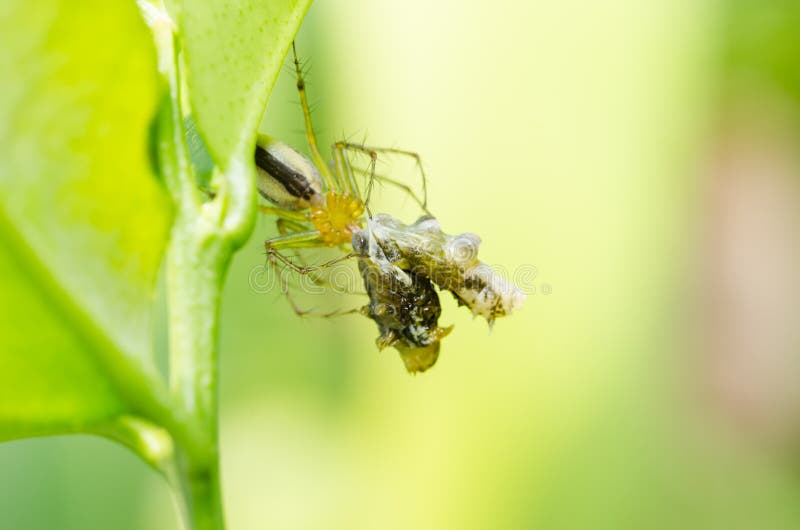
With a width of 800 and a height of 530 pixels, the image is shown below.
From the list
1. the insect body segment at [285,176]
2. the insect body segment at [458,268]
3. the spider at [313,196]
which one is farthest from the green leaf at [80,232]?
the spider at [313,196]

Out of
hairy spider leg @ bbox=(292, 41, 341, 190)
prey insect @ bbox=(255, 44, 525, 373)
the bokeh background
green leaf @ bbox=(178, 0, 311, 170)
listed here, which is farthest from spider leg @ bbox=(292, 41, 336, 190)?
green leaf @ bbox=(178, 0, 311, 170)

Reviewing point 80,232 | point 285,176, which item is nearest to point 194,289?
point 80,232

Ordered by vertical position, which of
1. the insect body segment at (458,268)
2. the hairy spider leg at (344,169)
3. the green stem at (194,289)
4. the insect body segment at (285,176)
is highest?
the hairy spider leg at (344,169)

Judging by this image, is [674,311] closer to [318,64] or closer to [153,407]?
[318,64]

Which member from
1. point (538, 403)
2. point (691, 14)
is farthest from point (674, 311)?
point (691, 14)

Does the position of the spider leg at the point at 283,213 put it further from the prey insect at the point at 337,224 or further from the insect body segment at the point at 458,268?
the insect body segment at the point at 458,268

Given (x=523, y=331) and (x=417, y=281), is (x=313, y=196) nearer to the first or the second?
(x=417, y=281)
